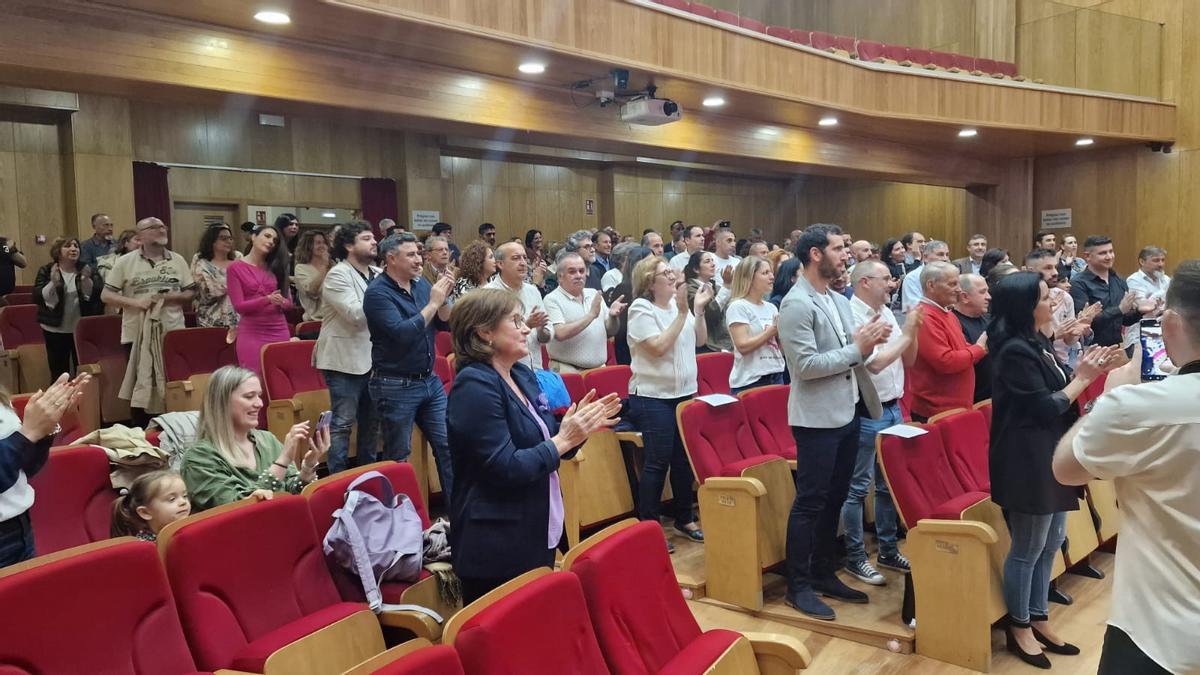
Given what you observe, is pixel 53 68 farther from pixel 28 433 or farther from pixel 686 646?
pixel 686 646

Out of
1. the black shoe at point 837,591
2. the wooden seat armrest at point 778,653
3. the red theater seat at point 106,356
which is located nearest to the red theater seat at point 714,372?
the black shoe at point 837,591

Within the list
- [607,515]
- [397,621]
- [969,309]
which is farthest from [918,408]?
[397,621]

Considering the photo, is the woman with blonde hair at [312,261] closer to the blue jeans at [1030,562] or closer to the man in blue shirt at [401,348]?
the man in blue shirt at [401,348]

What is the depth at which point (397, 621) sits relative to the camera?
1948 millimetres

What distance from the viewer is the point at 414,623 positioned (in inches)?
75.4

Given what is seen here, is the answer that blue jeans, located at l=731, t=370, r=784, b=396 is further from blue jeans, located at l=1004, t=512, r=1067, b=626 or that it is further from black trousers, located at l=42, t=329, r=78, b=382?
black trousers, located at l=42, t=329, r=78, b=382

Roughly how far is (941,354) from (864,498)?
60 cm

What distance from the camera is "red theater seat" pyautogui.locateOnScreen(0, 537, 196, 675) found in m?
1.39

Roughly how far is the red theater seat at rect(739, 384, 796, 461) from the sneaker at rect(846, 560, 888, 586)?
49 cm

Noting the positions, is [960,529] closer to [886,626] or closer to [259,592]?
[886,626]

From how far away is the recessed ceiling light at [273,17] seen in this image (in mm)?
4219

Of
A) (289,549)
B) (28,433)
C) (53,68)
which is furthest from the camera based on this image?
(53,68)

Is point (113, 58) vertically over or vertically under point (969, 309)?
over

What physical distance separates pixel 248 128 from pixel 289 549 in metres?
6.61
